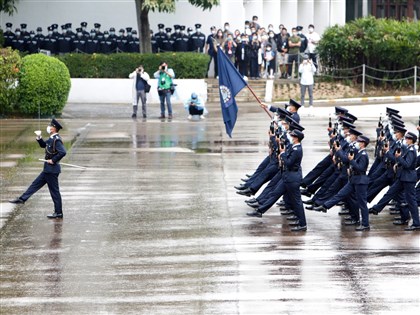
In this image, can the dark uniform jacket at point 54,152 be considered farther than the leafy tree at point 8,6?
No

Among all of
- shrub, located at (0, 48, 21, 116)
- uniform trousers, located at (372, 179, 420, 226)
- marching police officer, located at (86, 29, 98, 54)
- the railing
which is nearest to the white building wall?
marching police officer, located at (86, 29, 98, 54)

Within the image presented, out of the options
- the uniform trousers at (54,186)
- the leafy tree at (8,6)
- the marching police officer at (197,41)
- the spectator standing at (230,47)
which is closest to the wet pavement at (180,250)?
the uniform trousers at (54,186)

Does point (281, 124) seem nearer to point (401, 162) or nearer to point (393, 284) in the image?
point (401, 162)

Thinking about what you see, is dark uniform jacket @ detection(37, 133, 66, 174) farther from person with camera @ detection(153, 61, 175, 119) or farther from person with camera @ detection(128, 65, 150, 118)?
person with camera @ detection(153, 61, 175, 119)

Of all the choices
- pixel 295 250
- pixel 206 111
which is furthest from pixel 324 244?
pixel 206 111

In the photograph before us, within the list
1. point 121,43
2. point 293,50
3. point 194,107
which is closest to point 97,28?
point 121,43

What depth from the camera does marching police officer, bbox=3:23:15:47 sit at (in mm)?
36719

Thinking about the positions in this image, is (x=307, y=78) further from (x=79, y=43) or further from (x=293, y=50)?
(x=79, y=43)

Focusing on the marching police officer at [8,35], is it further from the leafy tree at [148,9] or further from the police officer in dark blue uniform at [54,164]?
the police officer in dark blue uniform at [54,164]

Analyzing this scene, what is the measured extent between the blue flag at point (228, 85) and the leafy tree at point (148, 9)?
583 inches

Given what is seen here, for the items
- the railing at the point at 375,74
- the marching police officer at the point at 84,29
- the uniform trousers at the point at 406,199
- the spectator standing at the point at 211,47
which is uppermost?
the marching police officer at the point at 84,29

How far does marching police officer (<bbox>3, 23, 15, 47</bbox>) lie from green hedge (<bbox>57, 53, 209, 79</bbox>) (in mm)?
2966

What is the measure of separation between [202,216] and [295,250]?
2.61m

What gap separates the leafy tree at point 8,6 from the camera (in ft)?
120
